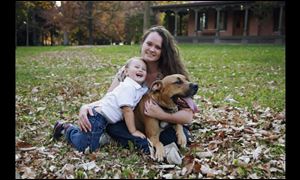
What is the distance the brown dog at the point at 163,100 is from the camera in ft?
12.9

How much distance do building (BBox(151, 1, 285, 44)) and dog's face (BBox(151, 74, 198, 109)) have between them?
24868 millimetres

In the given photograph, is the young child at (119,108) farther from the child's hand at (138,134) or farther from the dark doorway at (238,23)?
the dark doorway at (238,23)

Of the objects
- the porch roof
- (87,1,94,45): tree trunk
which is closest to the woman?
the porch roof

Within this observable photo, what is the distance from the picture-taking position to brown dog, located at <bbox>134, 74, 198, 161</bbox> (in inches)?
155

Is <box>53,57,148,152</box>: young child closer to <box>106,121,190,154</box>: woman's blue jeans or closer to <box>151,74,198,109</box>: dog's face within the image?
<box>106,121,190,154</box>: woman's blue jeans

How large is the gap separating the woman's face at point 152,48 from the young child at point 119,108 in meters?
0.19

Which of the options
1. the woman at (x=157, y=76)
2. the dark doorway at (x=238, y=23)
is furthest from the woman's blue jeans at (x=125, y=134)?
the dark doorway at (x=238, y=23)

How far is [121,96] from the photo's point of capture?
161 inches

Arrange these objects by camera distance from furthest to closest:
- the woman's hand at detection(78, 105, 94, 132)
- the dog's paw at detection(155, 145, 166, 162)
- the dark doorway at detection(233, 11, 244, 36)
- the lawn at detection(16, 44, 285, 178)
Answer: the dark doorway at detection(233, 11, 244, 36) → the woman's hand at detection(78, 105, 94, 132) → the dog's paw at detection(155, 145, 166, 162) → the lawn at detection(16, 44, 285, 178)

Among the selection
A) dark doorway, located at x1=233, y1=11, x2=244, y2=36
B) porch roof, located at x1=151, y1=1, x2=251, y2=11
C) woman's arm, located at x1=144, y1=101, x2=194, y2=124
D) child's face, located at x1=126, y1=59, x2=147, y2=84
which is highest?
porch roof, located at x1=151, y1=1, x2=251, y2=11

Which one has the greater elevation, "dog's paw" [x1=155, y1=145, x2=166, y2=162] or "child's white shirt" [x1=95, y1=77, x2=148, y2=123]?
"child's white shirt" [x1=95, y1=77, x2=148, y2=123]

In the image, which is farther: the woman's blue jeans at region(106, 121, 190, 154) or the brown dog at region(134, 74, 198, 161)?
the woman's blue jeans at region(106, 121, 190, 154)

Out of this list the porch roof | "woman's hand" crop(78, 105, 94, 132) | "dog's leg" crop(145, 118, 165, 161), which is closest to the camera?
"dog's leg" crop(145, 118, 165, 161)

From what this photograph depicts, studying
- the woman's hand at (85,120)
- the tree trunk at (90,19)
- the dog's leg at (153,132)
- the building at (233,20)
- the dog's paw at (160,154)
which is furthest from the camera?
the tree trunk at (90,19)
